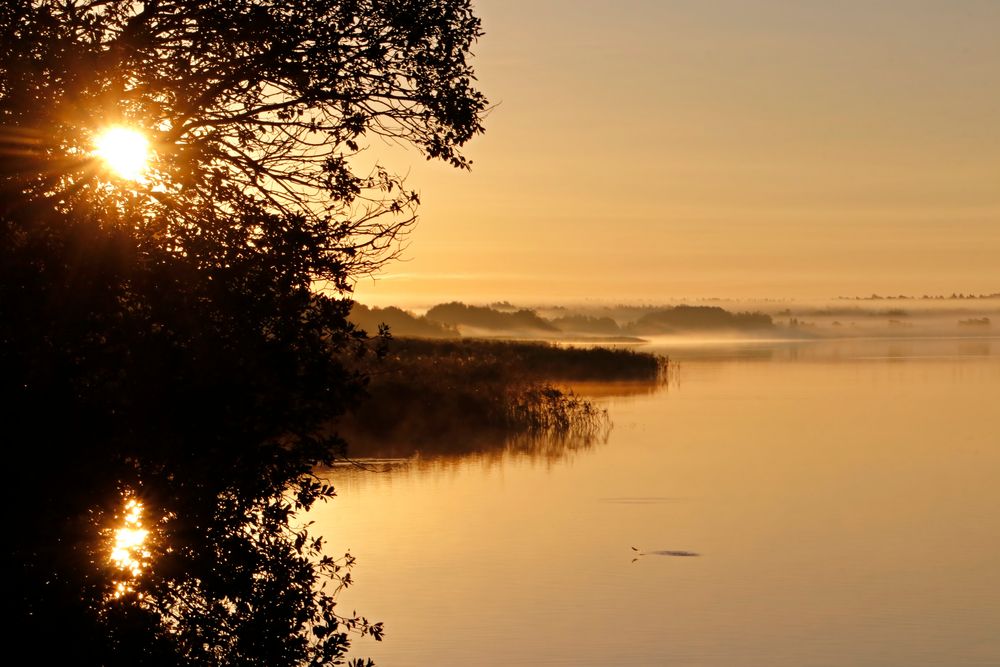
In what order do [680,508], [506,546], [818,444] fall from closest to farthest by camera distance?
[506,546] → [680,508] → [818,444]

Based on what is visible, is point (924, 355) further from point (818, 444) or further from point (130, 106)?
point (130, 106)

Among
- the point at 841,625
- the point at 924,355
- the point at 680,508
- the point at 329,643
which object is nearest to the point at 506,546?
the point at 680,508

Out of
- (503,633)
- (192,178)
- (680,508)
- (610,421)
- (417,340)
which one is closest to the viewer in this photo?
(192,178)

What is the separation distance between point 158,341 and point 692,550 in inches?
423

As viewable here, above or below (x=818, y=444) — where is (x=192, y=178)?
above

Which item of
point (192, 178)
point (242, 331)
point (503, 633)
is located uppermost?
point (192, 178)

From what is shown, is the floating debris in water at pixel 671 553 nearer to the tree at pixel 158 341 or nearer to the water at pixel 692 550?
the water at pixel 692 550

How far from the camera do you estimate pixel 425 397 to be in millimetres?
34656

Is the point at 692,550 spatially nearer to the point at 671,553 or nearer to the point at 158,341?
the point at 671,553

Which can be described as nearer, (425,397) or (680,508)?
(680,508)

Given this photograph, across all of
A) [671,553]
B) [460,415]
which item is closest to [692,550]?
[671,553]

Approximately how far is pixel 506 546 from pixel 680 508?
4.30 metres

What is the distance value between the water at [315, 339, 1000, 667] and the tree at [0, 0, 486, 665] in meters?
3.59

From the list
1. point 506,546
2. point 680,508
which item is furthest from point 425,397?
point 506,546
